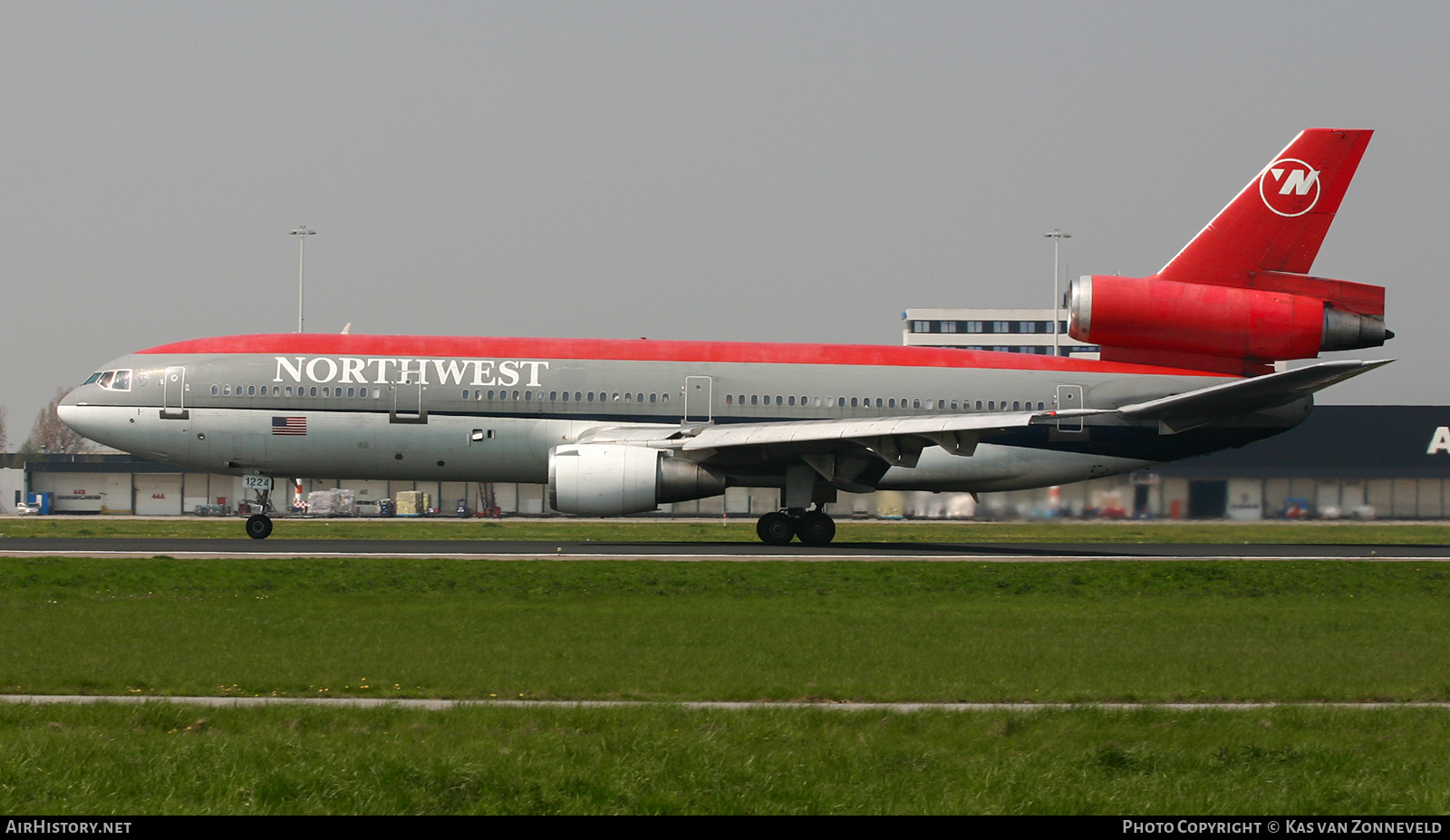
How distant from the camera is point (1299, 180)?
29.6 metres

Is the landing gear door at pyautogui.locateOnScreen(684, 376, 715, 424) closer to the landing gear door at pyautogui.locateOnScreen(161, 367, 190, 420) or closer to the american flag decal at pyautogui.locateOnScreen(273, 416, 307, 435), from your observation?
the american flag decal at pyautogui.locateOnScreen(273, 416, 307, 435)

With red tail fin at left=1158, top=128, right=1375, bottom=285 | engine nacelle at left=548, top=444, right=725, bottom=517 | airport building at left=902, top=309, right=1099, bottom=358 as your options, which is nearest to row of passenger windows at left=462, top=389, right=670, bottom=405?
engine nacelle at left=548, top=444, right=725, bottom=517

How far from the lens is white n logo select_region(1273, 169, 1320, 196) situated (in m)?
29.6

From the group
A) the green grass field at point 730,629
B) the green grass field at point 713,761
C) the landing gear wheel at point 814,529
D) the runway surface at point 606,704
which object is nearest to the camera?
the green grass field at point 713,761

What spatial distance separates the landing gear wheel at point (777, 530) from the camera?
2900cm

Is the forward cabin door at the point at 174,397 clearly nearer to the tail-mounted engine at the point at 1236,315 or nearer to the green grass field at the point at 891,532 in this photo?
the green grass field at the point at 891,532

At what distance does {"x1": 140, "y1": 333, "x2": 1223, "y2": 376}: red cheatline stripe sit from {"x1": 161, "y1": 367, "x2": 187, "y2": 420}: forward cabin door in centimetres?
83

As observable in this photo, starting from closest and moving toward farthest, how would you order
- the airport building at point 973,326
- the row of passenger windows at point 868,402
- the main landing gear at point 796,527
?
the main landing gear at point 796,527 → the row of passenger windows at point 868,402 → the airport building at point 973,326

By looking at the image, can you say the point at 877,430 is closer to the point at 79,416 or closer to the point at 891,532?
the point at 891,532

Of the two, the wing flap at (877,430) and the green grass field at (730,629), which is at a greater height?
the wing flap at (877,430)

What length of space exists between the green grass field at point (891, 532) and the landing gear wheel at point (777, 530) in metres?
3.07

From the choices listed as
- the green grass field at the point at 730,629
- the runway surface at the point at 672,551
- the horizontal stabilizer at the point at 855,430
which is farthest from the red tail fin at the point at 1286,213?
the green grass field at the point at 730,629
